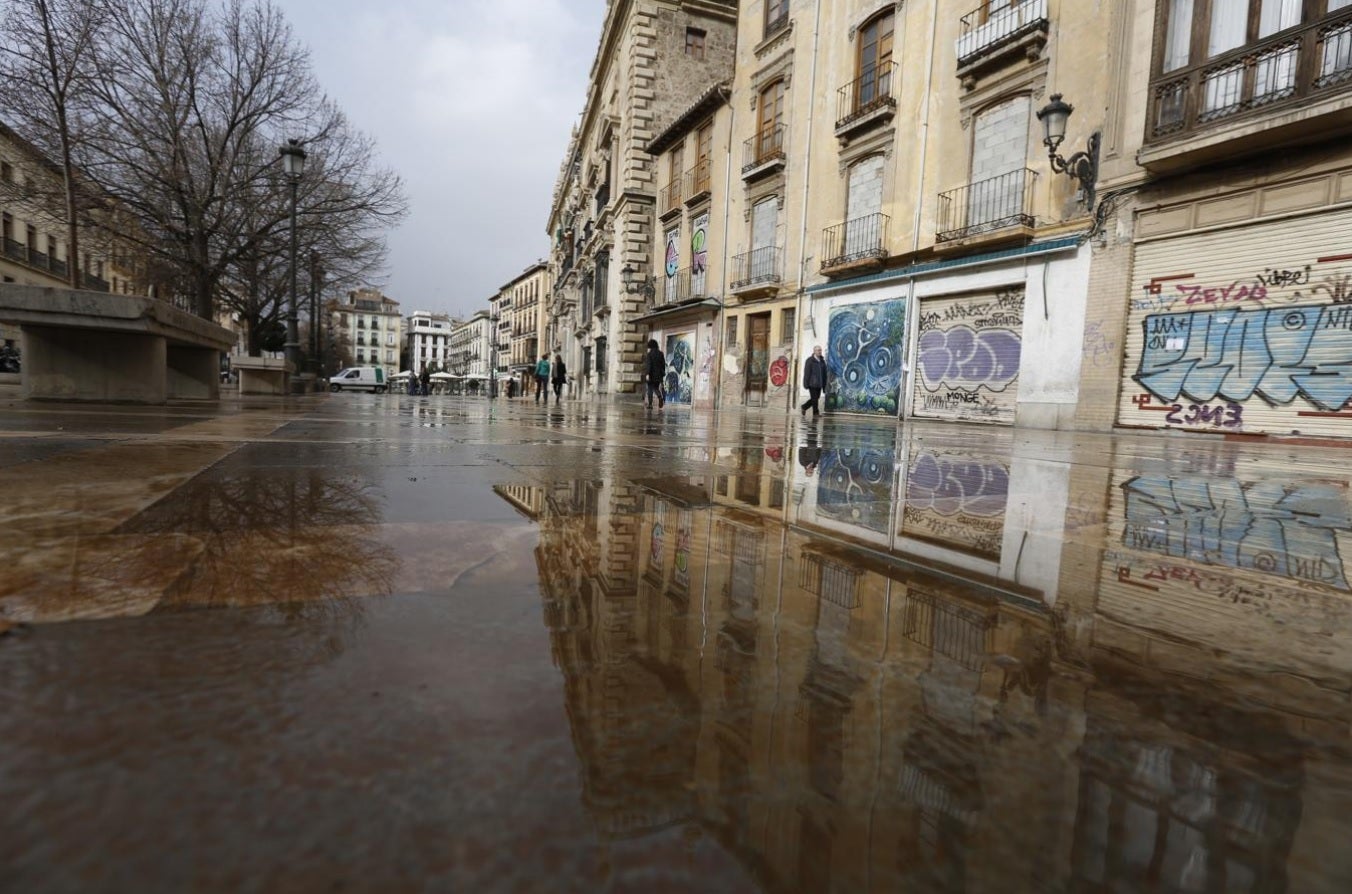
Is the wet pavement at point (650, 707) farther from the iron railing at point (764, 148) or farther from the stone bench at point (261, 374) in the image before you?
the iron railing at point (764, 148)

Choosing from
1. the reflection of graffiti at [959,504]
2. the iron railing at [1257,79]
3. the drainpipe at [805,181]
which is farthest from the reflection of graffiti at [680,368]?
the reflection of graffiti at [959,504]

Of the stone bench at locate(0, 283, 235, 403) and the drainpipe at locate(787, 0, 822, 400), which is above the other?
the drainpipe at locate(787, 0, 822, 400)

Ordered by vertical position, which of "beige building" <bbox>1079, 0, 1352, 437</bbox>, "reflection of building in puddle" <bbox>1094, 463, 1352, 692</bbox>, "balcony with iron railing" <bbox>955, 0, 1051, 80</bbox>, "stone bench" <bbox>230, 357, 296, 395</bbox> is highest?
"balcony with iron railing" <bbox>955, 0, 1051, 80</bbox>

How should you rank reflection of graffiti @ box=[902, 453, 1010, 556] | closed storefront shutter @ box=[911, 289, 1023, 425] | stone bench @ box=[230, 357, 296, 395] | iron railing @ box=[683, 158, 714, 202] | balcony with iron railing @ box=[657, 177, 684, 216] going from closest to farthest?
reflection of graffiti @ box=[902, 453, 1010, 556], closed storefront shutter @ box=[911, 289, 1023, 425], stone bench @ box=[230, 357, 296, 395], iron railing @ box=[683, 158, 714, 202], balcony with iron railing @ box=[657, 177, 684, 216]

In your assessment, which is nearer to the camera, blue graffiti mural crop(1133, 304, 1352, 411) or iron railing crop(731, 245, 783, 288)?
blue graffiti mural crop(1133, 304, 1352, 411)

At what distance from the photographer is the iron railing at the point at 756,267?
57.4 feet

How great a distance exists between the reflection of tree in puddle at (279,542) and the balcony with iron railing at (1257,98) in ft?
35.6

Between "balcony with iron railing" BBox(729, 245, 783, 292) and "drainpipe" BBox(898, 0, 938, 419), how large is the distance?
13.6 ft

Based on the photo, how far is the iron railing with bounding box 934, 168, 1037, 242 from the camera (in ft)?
37.8

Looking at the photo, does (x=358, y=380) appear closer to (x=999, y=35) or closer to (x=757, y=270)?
(x=757, y=270)

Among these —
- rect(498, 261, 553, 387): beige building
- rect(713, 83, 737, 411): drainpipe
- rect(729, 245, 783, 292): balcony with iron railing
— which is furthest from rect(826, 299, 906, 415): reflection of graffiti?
rect(498, 261, 553, 387): beige building

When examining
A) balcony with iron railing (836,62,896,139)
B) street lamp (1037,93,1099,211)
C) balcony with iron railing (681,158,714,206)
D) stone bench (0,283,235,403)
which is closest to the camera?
stone bench (0,283,235,403)

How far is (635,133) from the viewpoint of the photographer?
23438mm

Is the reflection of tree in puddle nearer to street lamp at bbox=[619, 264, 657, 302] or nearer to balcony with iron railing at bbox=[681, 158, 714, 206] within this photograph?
balcony with iron railing at bbox=[681, 158, 714, 206]
